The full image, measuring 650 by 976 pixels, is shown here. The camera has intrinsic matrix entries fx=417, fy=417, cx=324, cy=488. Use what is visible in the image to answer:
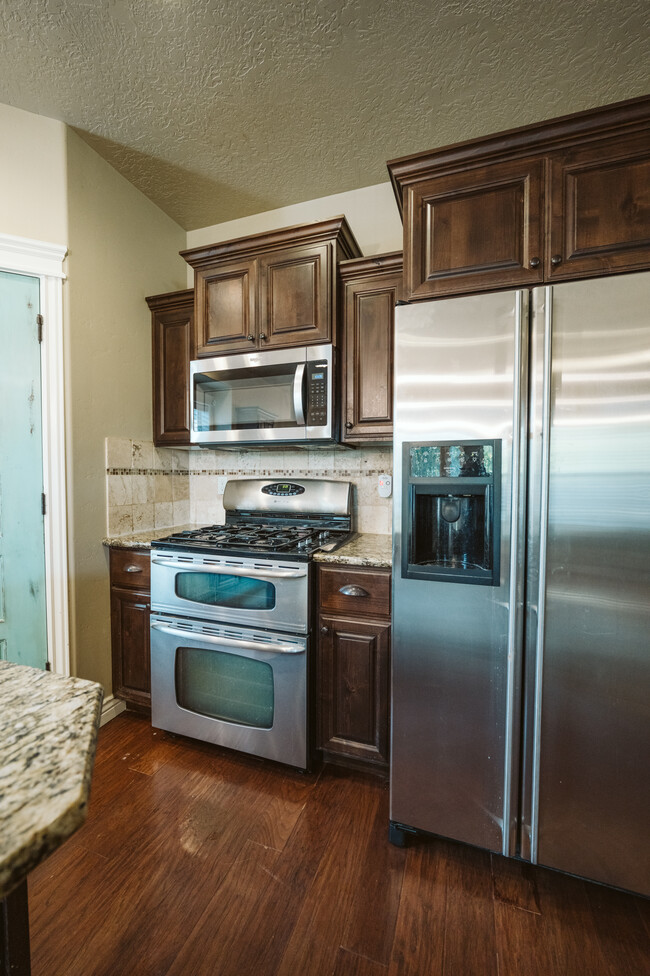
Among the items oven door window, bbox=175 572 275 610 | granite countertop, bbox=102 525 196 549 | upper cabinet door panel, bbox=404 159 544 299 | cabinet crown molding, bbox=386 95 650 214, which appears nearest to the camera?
cabinet crown molding, bbox=386 95 650 214

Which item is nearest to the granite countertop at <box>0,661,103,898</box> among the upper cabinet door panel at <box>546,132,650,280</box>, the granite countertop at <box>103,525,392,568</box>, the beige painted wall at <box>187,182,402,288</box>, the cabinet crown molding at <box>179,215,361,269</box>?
the granite countertop at <box>103,525,392,568</box>

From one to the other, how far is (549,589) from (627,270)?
100 cm

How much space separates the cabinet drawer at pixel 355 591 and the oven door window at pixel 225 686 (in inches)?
16.7

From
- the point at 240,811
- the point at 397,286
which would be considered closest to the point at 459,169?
the point at 397,286

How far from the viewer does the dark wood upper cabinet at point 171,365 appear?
247 centimetres

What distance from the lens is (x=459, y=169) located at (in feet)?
4.68

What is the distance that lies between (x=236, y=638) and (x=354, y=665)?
1.77 feet

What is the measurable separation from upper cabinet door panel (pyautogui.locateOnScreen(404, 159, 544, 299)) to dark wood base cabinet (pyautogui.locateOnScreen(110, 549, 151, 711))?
183cm

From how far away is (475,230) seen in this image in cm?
142

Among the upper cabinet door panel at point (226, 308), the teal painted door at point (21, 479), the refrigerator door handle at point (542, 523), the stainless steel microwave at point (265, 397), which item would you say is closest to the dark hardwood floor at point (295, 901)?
the refrigerator door handle at point (542, 523)

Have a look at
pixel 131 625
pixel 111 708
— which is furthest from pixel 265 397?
pixel 111 708

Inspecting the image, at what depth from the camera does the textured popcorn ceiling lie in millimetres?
1467

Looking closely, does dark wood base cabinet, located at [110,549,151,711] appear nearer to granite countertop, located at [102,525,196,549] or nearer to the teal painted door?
granite countertop, located at [102,525,196,549]

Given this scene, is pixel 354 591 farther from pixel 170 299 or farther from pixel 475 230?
pixel 170 299
